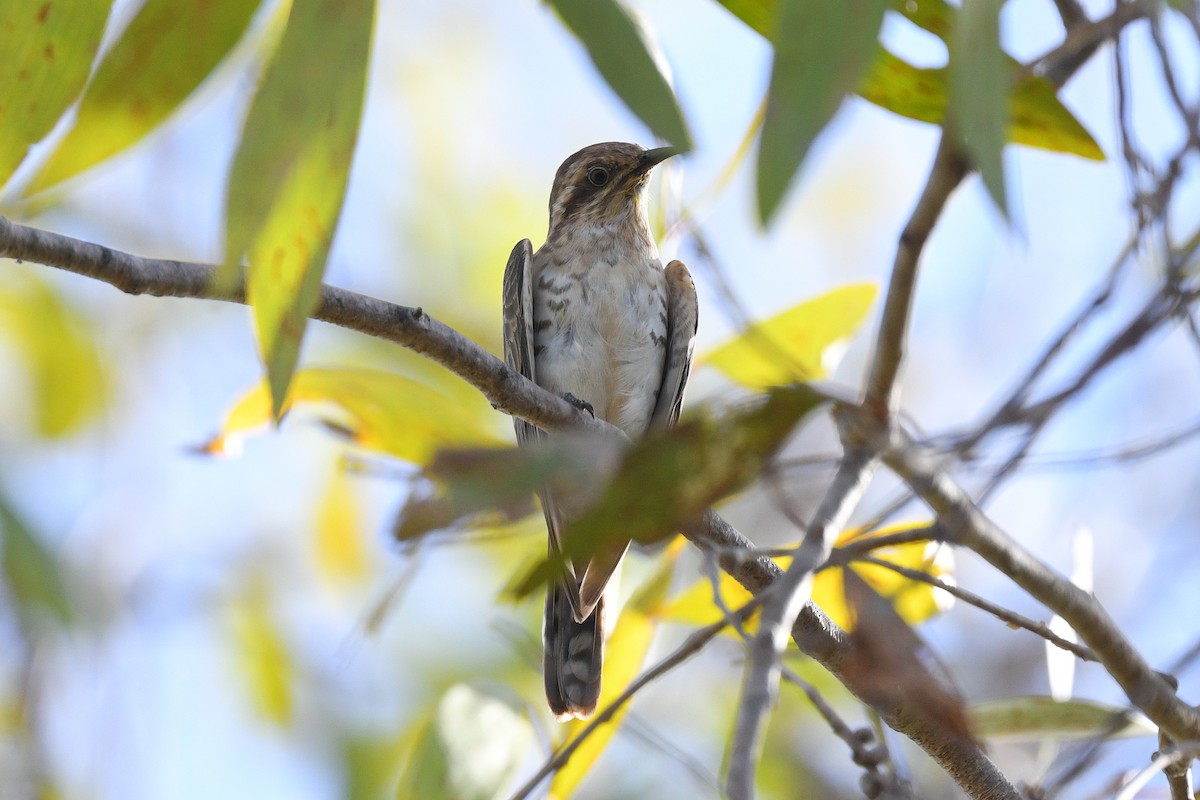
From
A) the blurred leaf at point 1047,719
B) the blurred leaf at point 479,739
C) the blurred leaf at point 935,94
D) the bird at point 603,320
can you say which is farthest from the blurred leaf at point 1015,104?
the bird at point 603,320

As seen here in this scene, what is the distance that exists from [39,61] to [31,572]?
1002 mm

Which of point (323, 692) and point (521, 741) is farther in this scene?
point (323, 692)

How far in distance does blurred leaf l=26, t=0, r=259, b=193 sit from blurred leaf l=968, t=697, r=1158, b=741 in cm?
225

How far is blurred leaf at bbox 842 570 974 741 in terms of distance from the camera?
1563 millimetres

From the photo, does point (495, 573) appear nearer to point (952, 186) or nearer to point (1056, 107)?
point (1056, 107)

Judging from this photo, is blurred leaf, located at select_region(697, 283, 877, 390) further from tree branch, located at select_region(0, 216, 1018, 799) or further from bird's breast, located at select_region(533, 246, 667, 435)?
bird's breast, located at select_region(533, 246, 667, 435)

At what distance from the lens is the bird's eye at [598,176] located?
5164mm

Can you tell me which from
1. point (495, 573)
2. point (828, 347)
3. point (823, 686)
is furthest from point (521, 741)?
point (495, 573)

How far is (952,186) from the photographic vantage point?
1.48 metres

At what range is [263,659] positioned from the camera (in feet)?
19.9

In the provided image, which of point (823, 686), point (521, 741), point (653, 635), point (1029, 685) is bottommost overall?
point (521, 741)

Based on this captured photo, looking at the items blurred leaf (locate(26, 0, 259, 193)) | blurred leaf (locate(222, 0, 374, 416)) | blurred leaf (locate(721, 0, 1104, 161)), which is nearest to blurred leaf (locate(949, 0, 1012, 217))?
blurred leaf (locate(721, 0, 1104, 161))

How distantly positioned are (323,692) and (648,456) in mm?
5478

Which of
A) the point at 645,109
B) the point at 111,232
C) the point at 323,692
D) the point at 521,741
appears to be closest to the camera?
the point at 645,109
